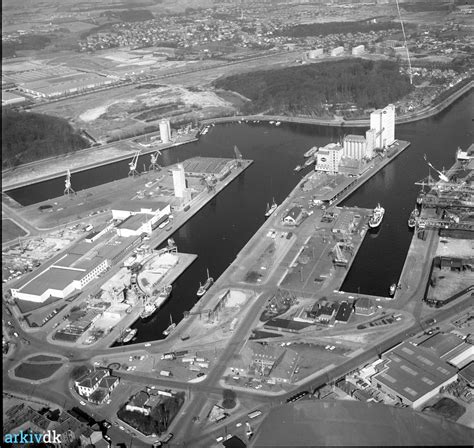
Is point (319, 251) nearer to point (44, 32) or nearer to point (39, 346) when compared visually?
point (39, 346)

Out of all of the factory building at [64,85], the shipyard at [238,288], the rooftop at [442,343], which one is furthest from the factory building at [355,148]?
the factory building at [64,85]

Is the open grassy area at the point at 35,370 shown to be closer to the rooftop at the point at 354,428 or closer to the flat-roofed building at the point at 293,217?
the rooftop at the point at 354,428

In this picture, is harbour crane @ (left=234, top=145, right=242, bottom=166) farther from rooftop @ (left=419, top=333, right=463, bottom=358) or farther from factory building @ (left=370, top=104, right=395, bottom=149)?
rooftop @ (left=419, top=333, right=463, bottom=358)

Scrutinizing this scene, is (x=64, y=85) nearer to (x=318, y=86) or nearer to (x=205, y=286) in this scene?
(x=318, y=86)

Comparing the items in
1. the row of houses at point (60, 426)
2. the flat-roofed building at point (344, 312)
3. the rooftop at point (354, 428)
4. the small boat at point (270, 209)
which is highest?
the rooftop at point (354, 428)

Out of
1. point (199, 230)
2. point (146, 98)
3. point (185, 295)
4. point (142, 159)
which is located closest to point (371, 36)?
point (146, 98)

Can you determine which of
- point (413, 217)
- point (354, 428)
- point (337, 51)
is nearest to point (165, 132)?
point (413, 217)

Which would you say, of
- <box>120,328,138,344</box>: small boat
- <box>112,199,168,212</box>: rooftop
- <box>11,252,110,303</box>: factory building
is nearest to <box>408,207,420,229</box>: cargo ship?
<box>112,199,168,212</box>: rooftop
